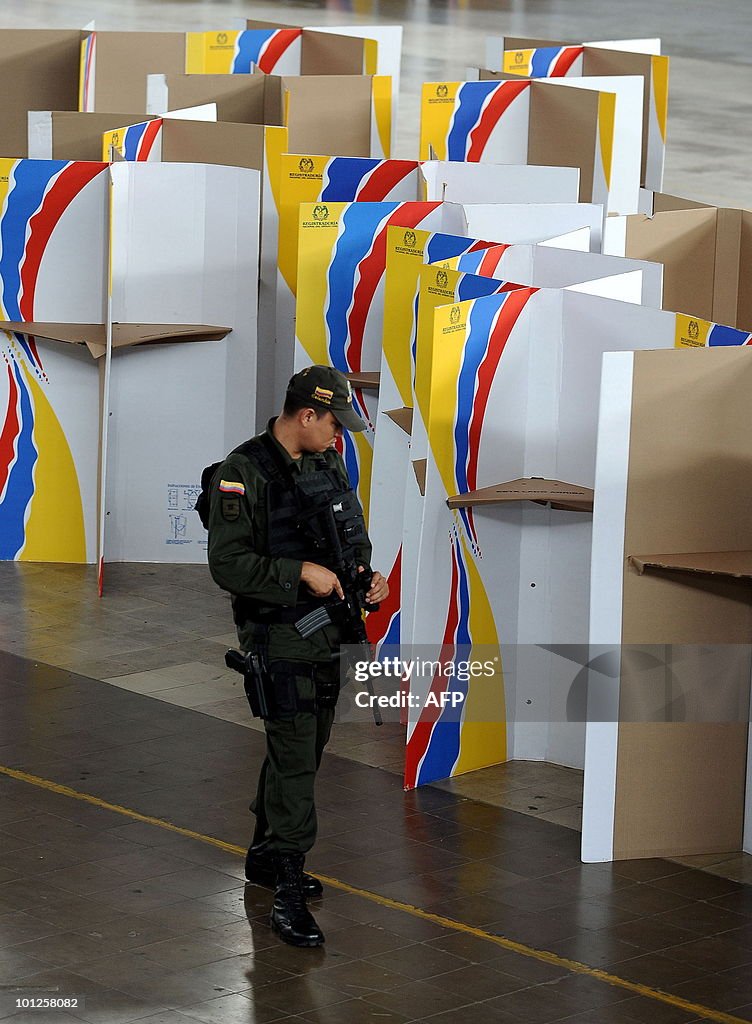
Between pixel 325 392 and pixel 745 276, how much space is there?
4766mm

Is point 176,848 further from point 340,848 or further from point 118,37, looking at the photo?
point 118,37

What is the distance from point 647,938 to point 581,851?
634 millimetres

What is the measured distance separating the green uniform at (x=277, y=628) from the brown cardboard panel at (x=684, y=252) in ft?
13.5

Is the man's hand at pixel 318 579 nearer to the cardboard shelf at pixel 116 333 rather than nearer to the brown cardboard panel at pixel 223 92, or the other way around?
the cardboard shelf at pixel 116 333

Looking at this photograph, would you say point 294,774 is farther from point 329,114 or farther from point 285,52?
point 285,52

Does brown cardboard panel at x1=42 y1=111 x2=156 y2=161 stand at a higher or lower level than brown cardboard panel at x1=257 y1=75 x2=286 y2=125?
lower

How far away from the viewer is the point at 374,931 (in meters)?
5.11

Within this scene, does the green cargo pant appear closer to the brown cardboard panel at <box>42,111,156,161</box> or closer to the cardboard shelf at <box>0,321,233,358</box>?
the cardboard shelf at <box>0,321,233,358</box>

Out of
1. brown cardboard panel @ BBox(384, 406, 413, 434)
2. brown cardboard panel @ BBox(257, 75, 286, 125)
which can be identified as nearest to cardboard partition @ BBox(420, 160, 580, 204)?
brown cardboard panel @ BBox(257, 75, 286, 125)

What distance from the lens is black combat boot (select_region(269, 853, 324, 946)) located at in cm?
495

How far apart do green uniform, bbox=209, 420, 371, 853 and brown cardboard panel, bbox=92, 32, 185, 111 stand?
8.09 m

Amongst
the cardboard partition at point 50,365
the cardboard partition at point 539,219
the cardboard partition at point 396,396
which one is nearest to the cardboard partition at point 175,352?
the cardboard partition at point 50,365

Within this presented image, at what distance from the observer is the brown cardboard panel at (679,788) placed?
566cm
